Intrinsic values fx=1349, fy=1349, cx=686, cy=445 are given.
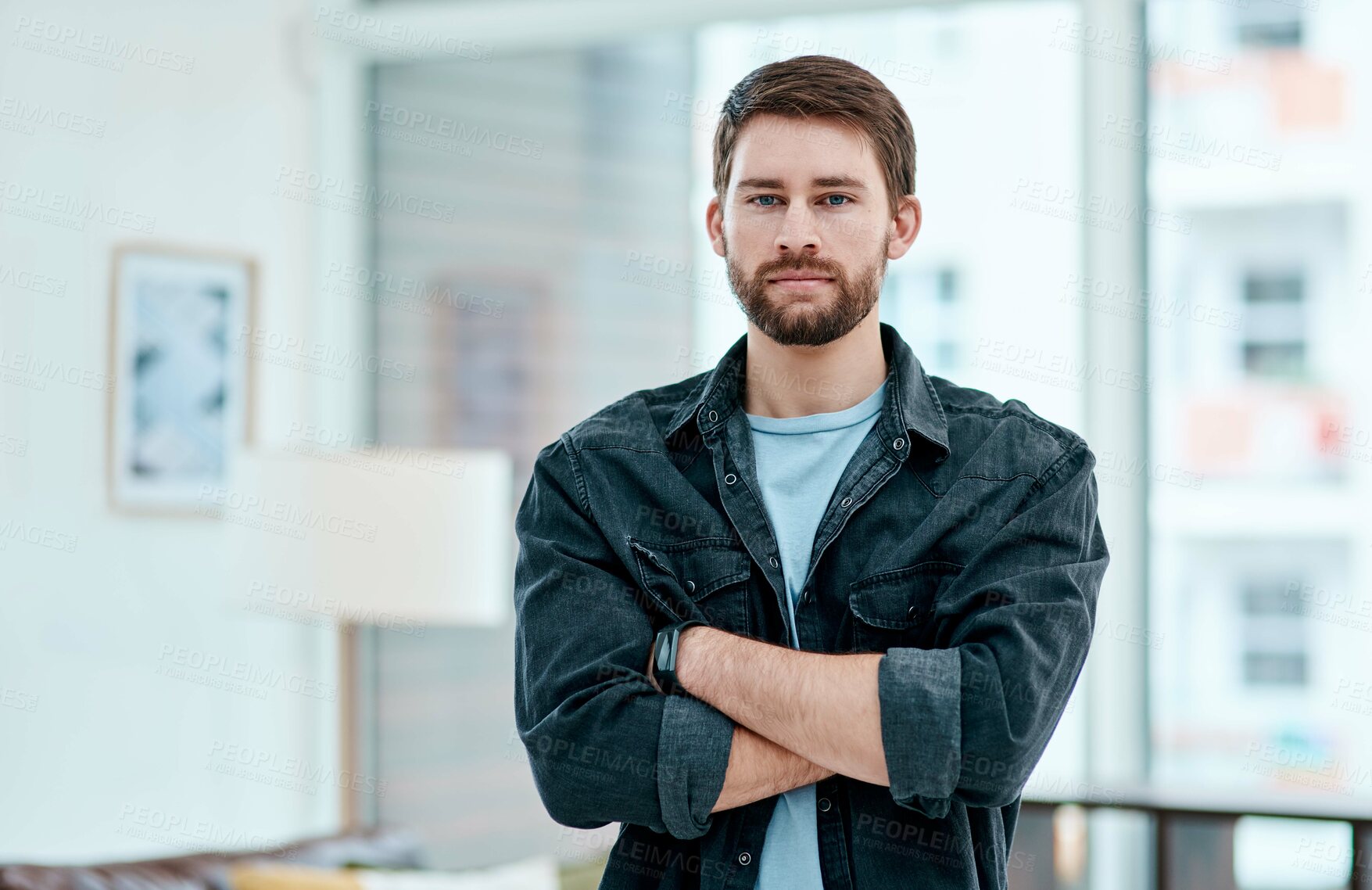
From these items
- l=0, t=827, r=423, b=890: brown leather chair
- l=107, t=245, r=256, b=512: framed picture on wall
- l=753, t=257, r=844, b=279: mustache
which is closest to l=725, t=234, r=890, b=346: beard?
l=753, t=257, r=844, b=279: mustache

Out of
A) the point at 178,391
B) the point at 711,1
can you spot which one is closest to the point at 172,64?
the point at 178,391

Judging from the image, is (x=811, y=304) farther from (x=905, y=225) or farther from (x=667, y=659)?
(x=667, y=659)

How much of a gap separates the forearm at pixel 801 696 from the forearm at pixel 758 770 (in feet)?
0.04

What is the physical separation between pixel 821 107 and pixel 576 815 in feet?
2.50

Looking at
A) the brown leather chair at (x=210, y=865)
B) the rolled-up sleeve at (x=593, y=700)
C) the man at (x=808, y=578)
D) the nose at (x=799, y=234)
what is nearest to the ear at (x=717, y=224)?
the man at (x=808, y=578)

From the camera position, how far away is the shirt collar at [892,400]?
55.9 inches

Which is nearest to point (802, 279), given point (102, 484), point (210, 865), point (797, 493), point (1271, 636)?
point (797, 493)

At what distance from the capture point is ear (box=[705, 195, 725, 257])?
1.48m

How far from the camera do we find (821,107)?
1404 millimetres

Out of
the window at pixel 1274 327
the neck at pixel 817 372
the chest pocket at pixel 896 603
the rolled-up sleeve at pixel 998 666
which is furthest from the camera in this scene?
the window at pixel 1274 327

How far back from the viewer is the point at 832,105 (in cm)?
140

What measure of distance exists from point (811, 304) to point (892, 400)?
14 cm

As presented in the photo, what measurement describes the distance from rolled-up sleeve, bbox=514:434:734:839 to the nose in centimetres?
32

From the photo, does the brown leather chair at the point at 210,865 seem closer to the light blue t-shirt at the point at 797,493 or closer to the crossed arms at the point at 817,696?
the crossed arms at the point at 817,696
